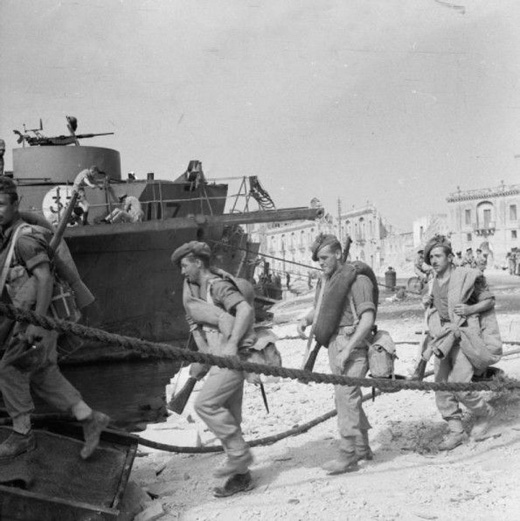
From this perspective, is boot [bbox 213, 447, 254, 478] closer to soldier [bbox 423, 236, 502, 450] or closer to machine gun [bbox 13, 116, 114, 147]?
soldier [bbox 423, 236, 502, 450]

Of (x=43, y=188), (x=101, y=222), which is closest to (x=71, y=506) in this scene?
(x=101, y=222)

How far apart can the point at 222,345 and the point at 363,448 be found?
4.00 ft

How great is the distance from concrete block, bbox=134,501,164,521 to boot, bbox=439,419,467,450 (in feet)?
6.26

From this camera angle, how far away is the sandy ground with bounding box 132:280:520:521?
11.6 feet

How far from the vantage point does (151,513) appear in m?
3.80

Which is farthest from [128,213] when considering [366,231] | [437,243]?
[366,231]

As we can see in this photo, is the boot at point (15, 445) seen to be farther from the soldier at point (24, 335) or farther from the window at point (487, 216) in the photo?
the window at point (487, 216)

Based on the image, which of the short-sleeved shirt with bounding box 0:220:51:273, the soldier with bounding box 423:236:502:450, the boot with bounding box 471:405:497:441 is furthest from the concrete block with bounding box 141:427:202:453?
the short-sleeved shirt with bounding box 0:220:51:273

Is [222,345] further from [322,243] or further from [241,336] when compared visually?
[322,243]

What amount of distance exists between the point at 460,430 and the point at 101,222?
375 inches

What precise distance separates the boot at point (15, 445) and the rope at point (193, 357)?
3.39ft

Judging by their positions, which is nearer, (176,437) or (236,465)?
(236,465)

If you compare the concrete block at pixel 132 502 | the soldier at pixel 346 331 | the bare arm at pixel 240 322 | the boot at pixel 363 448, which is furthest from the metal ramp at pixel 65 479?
the boot at pixel 363 448

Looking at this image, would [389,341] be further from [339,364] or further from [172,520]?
[172,520]
